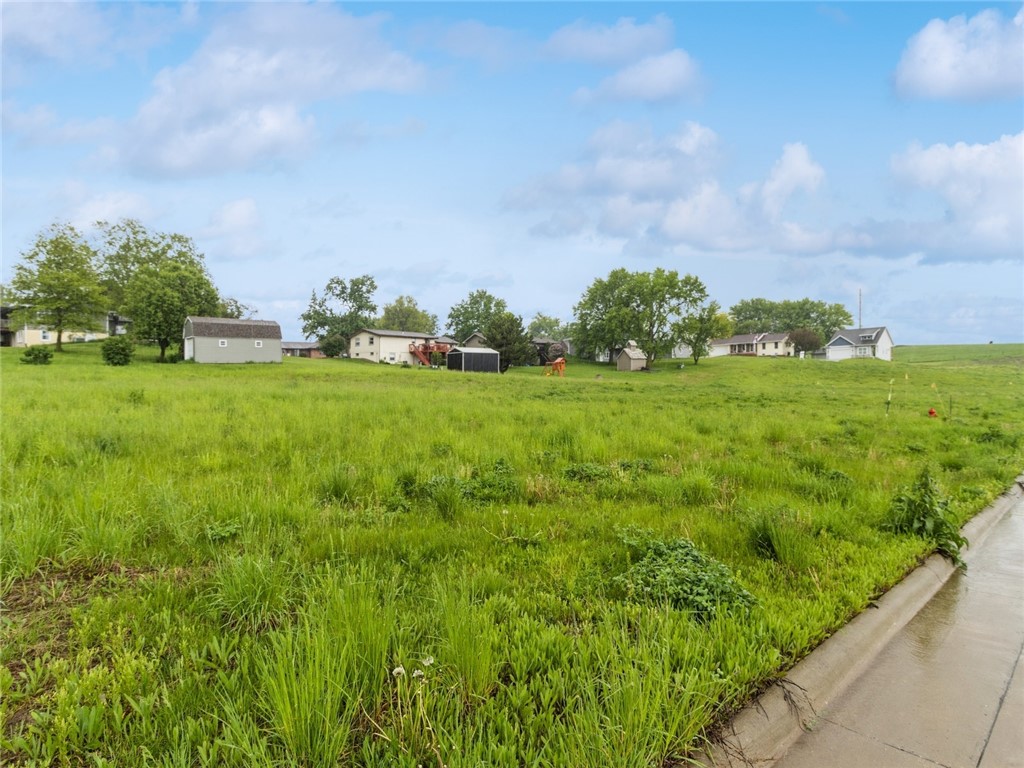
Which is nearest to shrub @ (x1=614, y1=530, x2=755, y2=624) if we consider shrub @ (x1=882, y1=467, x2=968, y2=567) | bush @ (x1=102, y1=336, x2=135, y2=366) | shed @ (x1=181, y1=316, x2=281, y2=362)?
shrub @ (x1=882, y1=467, x2=968, y2=567)

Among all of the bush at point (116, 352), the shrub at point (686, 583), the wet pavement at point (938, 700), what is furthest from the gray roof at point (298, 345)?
the wet pavement at point (938, 700)

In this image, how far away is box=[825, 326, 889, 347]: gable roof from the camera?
76.5m

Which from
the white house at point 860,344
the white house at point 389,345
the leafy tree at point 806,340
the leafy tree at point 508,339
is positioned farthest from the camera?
the leafy tree at point 806,340

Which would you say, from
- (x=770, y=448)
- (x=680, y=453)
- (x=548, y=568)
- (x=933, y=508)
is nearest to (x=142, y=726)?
(x=548, y=568)

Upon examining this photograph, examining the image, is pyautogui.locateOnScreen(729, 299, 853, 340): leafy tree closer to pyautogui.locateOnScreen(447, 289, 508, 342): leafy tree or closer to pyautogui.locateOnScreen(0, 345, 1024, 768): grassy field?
pyautogui.locateOnScreen(447, 289, 508, 342): leafy tree

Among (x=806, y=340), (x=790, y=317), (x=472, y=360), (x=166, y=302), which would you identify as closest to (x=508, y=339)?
(x=472, y=360)

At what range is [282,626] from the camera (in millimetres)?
2816

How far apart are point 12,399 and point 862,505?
17.0 metres

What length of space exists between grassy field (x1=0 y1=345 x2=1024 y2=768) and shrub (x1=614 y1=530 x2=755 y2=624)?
2cm

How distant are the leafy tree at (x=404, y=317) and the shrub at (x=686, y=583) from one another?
10454cm

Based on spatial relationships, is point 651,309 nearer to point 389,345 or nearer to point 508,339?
point 508,339

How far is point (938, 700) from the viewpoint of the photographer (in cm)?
256

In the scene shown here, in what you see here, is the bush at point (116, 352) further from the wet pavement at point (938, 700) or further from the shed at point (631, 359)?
the shed at point (631, 359)

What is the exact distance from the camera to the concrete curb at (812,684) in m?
2.18
